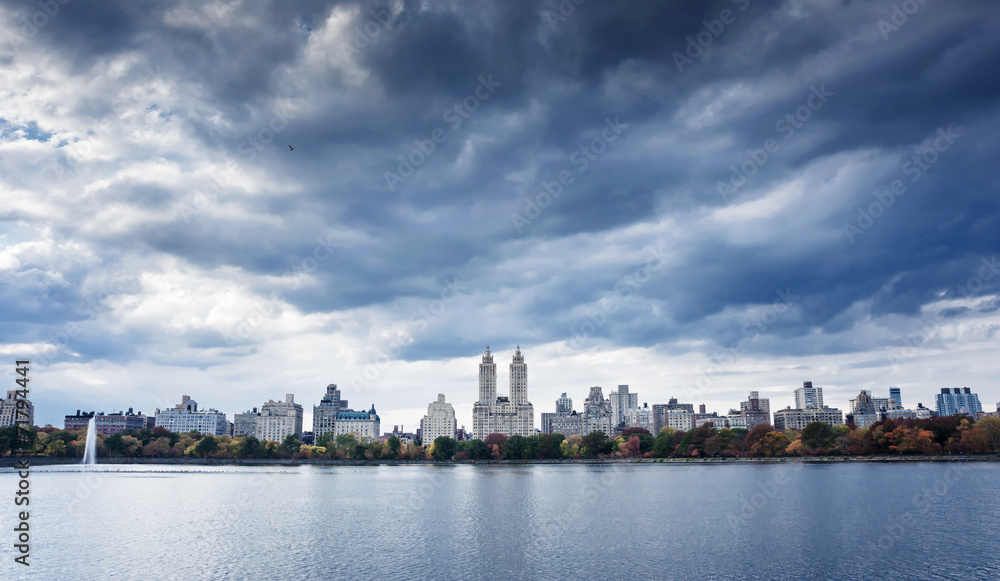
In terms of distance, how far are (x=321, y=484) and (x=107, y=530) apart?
63.8 meters

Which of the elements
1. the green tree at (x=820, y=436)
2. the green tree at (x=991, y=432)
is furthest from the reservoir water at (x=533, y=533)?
the green tree at (x=820, y=436)

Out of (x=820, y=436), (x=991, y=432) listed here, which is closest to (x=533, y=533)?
(x=991, y=432)

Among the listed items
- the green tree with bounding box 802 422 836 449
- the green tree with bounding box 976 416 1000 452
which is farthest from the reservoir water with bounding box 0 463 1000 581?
the green tree with bounding box 802 422 836 449

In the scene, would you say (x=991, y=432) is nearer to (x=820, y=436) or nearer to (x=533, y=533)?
(x=820, y=436)

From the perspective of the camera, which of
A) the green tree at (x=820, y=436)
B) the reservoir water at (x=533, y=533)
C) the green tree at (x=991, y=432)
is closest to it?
the reservoir water at (x=533, y=533)

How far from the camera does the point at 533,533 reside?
62.4 meters

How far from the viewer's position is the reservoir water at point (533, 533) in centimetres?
4694

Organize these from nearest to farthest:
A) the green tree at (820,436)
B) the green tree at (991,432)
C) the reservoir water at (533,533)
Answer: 1. the reservoir water at (533,533)
2. the green tree at (991,432)
3. the green tree at (820,436)

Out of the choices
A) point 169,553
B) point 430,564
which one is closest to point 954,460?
point 430,564

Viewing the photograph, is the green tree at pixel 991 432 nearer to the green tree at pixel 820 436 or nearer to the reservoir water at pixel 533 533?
the green tree at pixel 820 436

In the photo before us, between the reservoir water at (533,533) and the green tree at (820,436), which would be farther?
the green tree at (820,436)

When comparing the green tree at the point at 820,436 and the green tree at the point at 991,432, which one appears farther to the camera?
the green tree at the point at 820,436

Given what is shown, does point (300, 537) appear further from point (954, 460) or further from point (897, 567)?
point (954, 460)

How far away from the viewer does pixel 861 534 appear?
5775 centimetres
